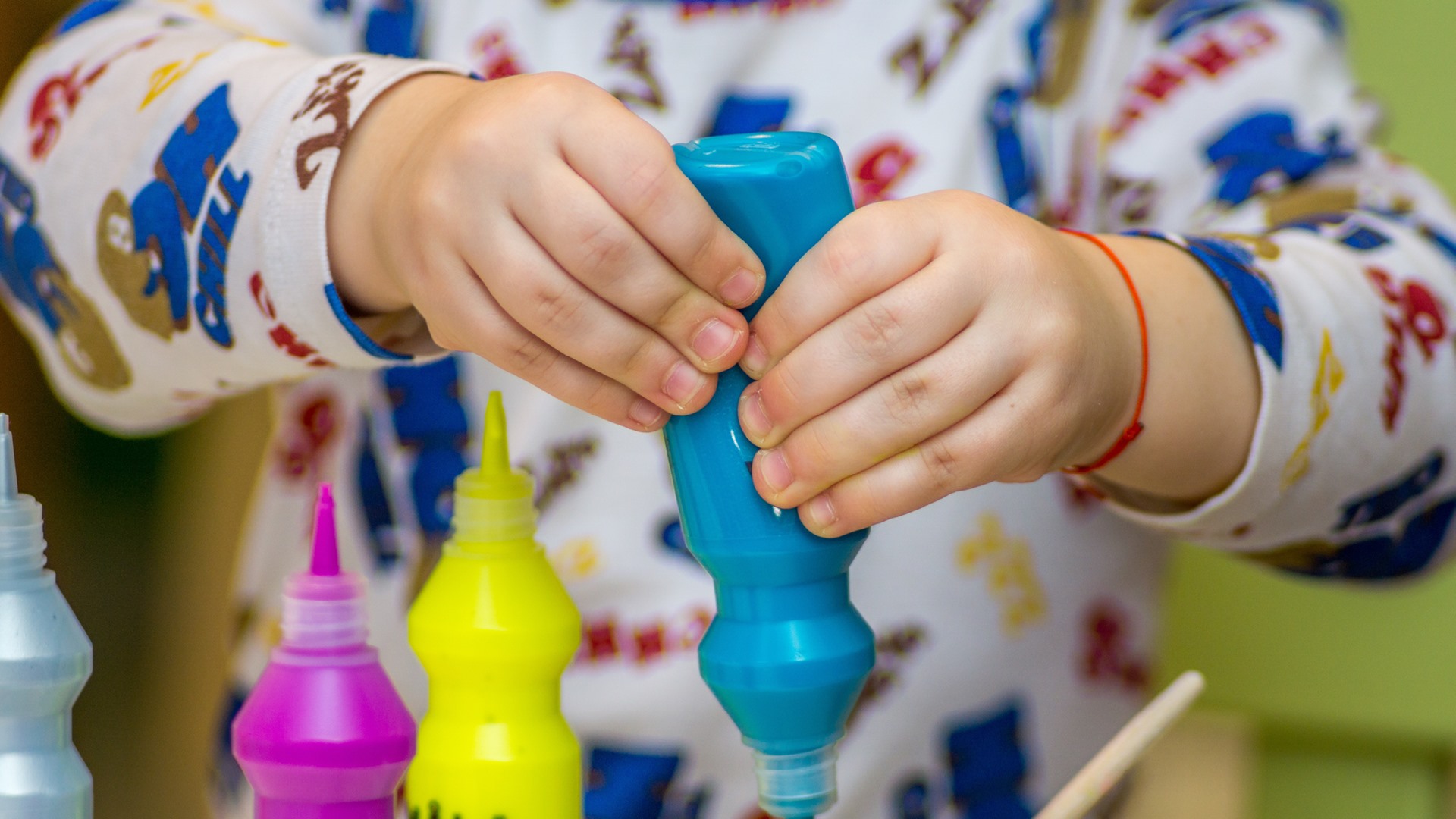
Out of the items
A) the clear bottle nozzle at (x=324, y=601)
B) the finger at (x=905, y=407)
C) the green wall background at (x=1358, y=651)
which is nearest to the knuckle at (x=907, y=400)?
the finger at (x=905, y=407)

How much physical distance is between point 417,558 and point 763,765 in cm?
27

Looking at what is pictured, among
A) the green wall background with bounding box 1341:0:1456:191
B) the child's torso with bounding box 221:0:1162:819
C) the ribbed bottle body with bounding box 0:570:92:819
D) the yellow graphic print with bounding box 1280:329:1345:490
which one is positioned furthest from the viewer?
the green wall background with bounding box 1341:0:1456:191

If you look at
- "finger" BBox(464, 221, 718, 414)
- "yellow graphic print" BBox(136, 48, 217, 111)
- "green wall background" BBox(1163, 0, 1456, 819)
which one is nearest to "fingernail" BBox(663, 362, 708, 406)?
"finger" BBox(464, 221, 718, 414)

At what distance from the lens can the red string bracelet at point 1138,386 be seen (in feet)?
1.02

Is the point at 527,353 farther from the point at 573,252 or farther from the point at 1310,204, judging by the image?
the point at 1310,204

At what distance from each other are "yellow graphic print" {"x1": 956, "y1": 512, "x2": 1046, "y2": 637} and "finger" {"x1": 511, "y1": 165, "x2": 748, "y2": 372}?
26 centimetres

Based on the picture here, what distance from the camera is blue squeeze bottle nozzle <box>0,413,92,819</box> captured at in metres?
0.23

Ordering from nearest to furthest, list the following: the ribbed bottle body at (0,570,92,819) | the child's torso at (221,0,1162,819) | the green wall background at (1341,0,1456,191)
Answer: the ribbed bottle body at (0,570,92,819)
the child's torso at (221,0,1162,819)
the green wall background at (1341,0,1456,191)

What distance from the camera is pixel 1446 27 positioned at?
2.13 ft

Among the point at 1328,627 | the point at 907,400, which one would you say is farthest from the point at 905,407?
the point at 1328,627

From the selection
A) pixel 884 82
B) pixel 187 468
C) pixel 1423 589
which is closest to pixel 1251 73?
pixel 884 82

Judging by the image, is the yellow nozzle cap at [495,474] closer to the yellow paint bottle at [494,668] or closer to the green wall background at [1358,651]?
the yellow paint bottle at [494,668]

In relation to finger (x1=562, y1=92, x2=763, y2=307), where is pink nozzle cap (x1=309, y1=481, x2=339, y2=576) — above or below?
below

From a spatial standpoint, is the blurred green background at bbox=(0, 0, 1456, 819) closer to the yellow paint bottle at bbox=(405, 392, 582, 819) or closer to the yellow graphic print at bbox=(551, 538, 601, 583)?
the yellow graphic print at bbox=(551, 538, 601, 583)
